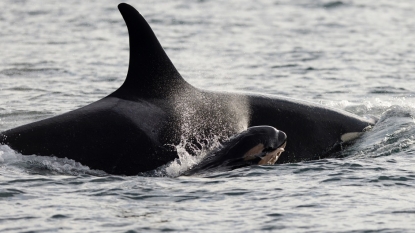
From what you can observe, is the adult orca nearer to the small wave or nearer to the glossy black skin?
the small wave

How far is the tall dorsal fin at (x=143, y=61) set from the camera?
13.7 metres

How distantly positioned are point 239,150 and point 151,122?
1424mm

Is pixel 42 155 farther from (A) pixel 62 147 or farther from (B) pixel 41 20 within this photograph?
(B) pixel 41 20

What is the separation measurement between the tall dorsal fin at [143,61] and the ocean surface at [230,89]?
143 cm

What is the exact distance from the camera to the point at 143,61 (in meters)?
13.8

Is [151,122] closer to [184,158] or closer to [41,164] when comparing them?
[184,158]

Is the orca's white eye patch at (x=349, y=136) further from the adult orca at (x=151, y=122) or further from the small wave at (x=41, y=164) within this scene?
the small wave at (x=41, y=164)

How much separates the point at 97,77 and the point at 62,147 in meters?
10.3

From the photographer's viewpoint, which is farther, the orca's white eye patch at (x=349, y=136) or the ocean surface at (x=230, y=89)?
the orca's white eye patch at (x=349, y=136)

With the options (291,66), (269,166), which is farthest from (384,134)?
(291,66)

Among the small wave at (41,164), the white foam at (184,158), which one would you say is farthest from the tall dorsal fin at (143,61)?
the small wave at (41,164)

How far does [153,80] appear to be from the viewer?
13.9m

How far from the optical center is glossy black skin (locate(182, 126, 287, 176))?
1330cm

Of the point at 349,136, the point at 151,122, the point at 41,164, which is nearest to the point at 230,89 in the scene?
the point at 349,136
